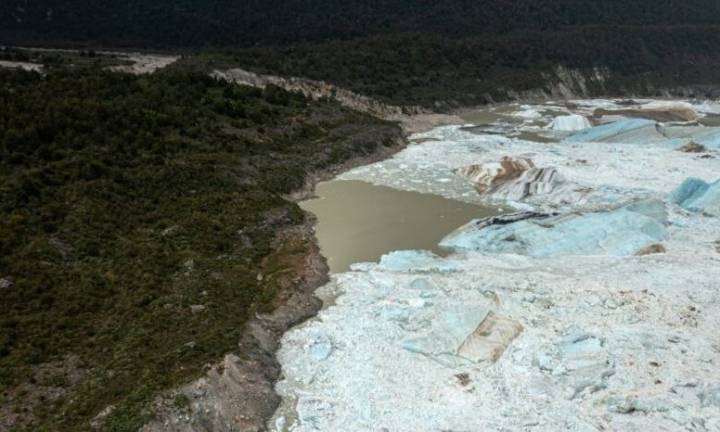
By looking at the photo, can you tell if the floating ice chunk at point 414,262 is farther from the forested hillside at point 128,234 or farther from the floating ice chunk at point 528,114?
the floating ice chunk at point 528,114

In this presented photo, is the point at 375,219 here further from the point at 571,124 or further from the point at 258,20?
the point at 258,20

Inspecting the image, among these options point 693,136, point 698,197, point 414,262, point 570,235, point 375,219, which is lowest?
point 375,219

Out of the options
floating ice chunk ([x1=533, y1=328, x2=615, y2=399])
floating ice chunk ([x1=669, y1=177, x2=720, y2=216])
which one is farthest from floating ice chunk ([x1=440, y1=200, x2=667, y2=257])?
floating ice chunk ([x1=533, y1=328, x2=615, y2=399])

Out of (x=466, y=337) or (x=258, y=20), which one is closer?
(x=466, y=337)

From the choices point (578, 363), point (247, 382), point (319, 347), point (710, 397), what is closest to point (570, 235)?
point (578, 363)

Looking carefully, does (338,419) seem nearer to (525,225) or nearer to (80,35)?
(525,225)

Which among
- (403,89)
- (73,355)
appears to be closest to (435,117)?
(403,89)

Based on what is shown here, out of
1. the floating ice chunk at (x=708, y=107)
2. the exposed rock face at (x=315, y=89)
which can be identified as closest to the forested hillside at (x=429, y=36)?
the exposed rock face at (x=315, y=89)
